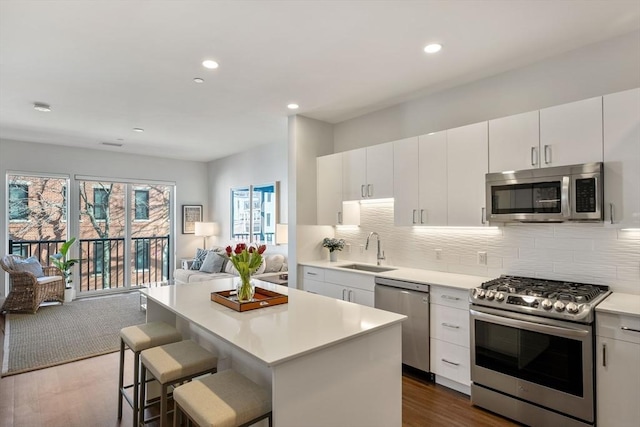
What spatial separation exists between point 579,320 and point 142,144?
644 centimetres

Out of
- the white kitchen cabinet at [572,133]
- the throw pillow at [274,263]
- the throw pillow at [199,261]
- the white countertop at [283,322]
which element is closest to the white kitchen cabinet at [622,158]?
the white kitchen cabinet at [572,133]

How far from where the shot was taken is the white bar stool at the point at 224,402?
1.49 metres

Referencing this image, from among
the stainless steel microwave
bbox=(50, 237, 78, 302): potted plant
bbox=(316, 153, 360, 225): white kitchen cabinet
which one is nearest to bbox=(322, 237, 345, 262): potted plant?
bbox=(316, 153, 360, 225): white kitchen cabinet

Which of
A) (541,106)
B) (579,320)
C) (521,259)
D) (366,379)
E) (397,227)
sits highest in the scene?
(541,106)

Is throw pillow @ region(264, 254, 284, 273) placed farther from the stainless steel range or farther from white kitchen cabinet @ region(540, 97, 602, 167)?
white kitchen cabinet @ region(540, 97, 602, 167)

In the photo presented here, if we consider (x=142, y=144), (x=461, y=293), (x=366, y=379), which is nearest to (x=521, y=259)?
(x=461, y=293)

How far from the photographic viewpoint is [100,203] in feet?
22.0

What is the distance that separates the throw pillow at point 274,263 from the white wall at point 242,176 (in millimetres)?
299

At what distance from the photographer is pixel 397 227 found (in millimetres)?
3967

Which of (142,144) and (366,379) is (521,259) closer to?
(366,379)

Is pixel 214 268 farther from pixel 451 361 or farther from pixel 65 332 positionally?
pixel 451 361

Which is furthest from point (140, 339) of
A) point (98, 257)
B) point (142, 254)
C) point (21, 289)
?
point (142, 254)

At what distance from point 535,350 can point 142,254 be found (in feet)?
23.2

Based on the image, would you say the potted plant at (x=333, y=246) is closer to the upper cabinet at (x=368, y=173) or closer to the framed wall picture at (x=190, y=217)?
the upper cabinet at (x=368, y=173)
